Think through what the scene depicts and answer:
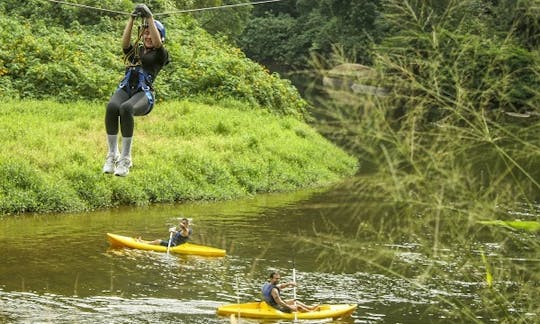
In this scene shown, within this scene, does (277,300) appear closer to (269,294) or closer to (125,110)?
(269,294)

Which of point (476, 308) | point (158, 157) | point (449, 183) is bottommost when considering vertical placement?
point (476, 308)

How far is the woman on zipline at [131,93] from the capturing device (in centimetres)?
1060

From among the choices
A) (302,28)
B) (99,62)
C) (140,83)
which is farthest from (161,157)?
(302,28)

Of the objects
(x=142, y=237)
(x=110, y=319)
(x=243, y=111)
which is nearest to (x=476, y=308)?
(x=110, y=319)

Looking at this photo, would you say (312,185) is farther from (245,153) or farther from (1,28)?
(1,28)

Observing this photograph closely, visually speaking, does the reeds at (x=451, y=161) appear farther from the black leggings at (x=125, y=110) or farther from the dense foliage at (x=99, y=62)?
the dense foliage at (x=99, y=62)

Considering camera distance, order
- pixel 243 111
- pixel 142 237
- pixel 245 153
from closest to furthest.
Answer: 1. pixel 142 237
2. pixel 245 153
3. pixel 243 111

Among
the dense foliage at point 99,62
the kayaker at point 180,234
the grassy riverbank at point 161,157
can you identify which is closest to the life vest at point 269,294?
the kayaker at point 180,234

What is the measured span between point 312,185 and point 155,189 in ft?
20.9

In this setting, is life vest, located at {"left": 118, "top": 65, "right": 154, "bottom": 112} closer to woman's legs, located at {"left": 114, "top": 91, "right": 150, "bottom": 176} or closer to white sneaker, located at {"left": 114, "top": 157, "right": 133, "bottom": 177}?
woman's legs, located at {"left": 114, "top": 91, "right": 150, "bottom": 176}

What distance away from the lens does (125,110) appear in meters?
10.6

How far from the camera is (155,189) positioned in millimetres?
25609

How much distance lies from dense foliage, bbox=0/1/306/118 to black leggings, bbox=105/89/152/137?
1969 centimetres

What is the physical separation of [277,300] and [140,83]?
6.66 metres
